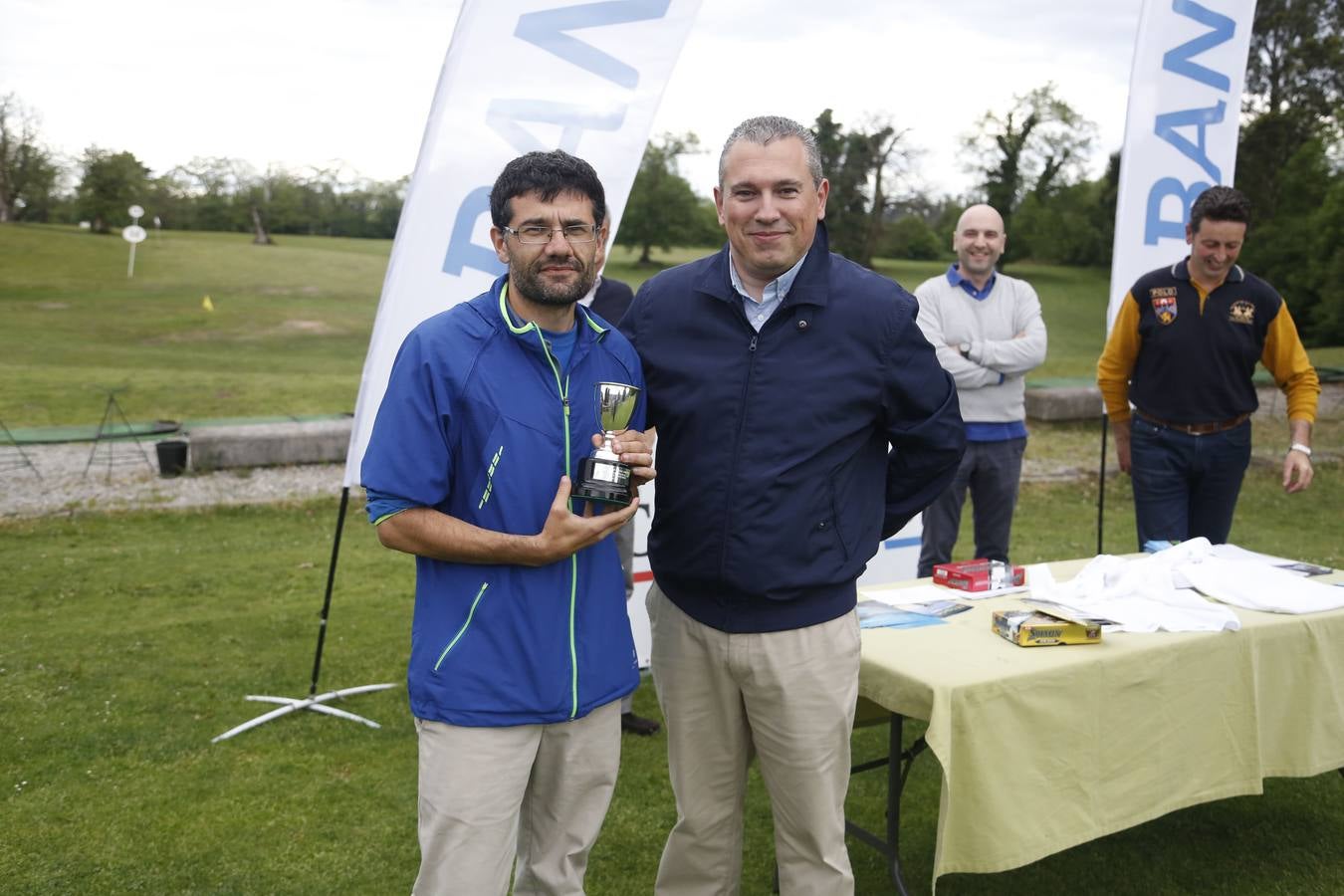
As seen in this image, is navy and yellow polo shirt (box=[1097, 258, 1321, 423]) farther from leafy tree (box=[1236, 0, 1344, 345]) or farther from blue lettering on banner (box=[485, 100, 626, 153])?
leafy tree (box=[1236, 0, 1344, 345])

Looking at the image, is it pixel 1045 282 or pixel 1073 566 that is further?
pixel 1045 282

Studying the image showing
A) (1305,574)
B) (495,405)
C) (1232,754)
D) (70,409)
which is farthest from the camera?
(70,409)

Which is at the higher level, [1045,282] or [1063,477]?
[1045,282]

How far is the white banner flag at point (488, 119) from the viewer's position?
3.59 m

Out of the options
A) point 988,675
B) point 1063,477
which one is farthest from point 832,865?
point 1063,477

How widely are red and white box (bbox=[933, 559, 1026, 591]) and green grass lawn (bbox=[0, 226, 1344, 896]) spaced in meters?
0.84

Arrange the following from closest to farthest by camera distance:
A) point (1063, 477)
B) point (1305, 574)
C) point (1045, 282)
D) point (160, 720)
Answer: point (1305, 574)
point (160, 720)
point (1063, 477)
point (1045, 282)

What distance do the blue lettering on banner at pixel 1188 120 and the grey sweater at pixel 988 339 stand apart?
3.88 feet

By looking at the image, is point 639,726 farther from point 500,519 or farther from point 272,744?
point 500,519

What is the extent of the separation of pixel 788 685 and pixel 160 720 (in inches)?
125

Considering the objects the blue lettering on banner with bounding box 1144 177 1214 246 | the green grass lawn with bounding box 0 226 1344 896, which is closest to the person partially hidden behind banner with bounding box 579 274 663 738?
the green grass lawn with bounding box 0 226 1344 896

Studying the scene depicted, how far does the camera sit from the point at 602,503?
199cm

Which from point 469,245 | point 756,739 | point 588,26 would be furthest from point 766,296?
point 588,26

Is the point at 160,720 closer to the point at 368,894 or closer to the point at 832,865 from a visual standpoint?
the point at 368,894
